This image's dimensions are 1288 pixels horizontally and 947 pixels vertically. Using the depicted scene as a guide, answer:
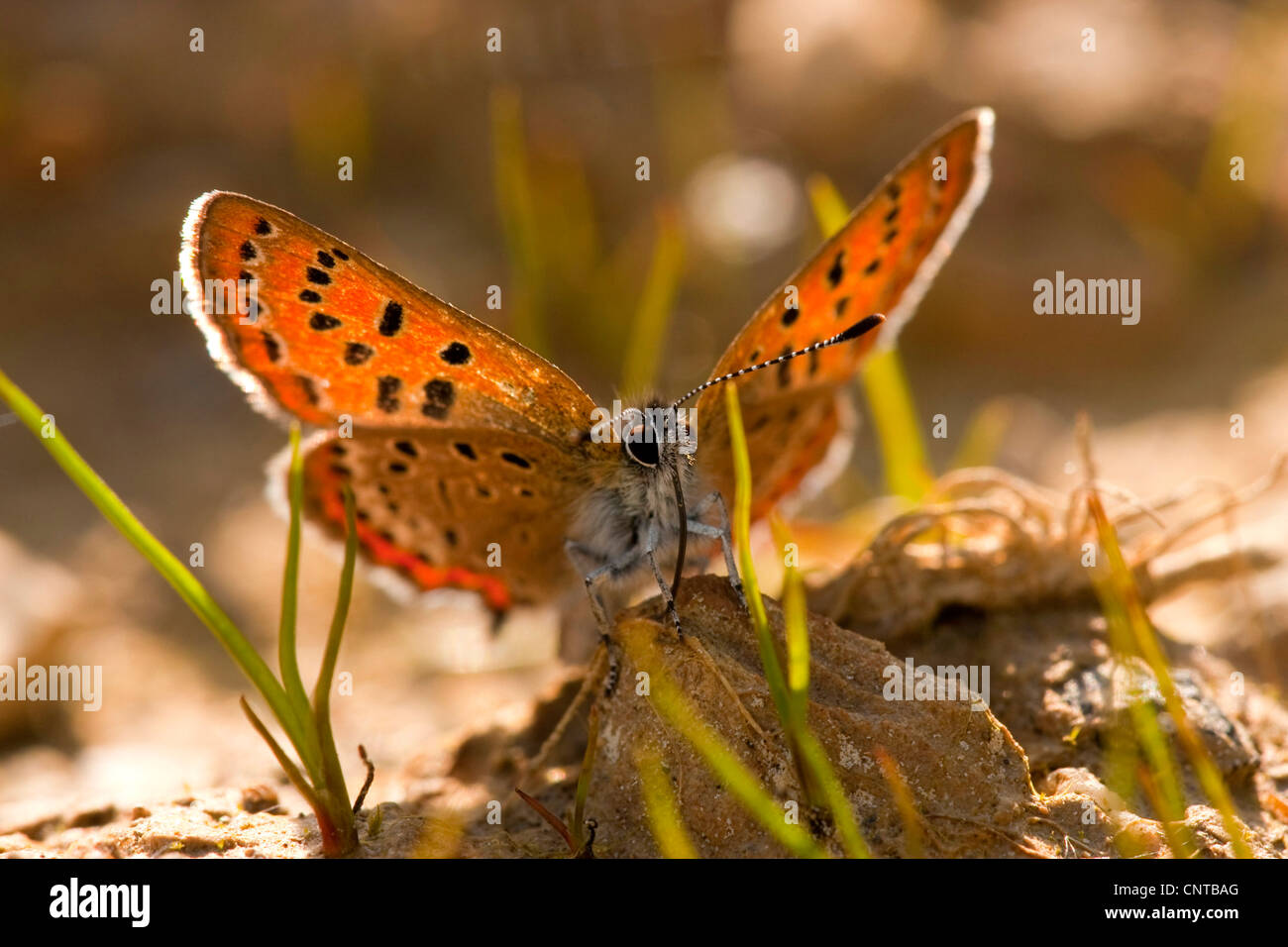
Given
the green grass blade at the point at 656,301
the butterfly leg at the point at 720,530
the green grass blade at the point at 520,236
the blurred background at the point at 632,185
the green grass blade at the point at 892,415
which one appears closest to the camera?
the butterfly leg at the point at 720,530

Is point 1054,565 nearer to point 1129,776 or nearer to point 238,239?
point 1129,776

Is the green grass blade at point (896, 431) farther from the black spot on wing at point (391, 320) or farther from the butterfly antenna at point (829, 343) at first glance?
the black spot on wing at point (391, 320)

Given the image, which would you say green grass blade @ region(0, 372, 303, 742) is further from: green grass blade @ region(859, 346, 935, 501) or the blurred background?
the blurred background

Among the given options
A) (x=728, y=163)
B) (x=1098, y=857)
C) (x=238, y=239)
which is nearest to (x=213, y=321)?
(x=238, y=239)

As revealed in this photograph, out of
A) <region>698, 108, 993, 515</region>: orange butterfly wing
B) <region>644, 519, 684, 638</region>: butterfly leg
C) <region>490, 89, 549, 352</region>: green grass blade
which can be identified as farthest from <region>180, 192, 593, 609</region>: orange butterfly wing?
<region>490, 89, 549, 352</region>: green grass blade

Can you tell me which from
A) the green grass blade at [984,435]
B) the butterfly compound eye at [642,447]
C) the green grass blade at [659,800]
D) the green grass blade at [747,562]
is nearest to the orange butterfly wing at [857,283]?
the butterfly compound eye at [642,447]
